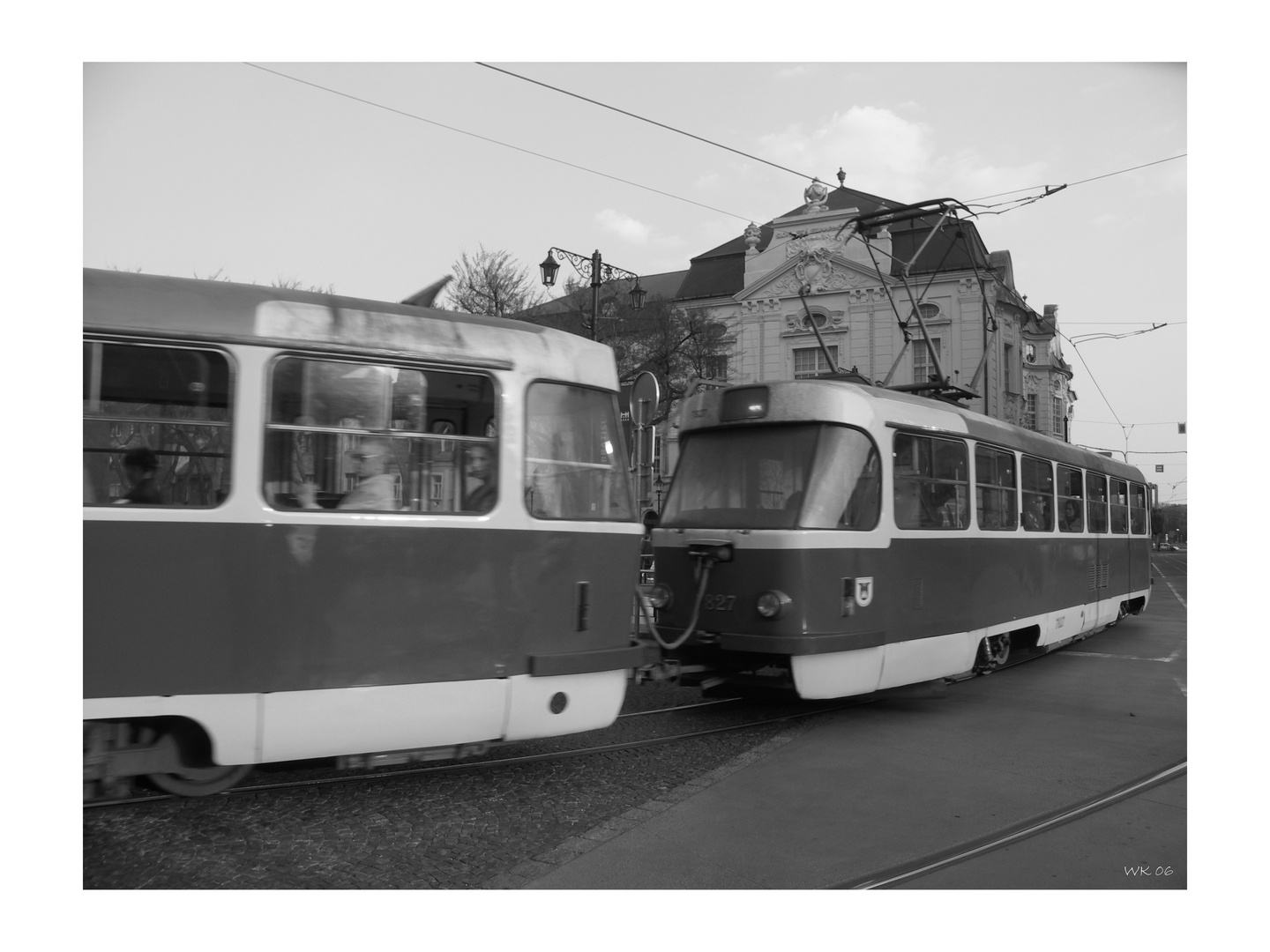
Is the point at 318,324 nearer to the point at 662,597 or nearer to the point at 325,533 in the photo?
the point at 325,533

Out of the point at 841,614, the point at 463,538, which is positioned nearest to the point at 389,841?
the point at 463,538

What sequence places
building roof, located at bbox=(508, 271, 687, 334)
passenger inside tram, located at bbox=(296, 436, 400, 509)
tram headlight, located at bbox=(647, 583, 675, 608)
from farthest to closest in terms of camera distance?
building roof, located at bbox=(508, 271, 687, 334) → tram headlight, located at bbox=(647, 583, 675, 608) → passenger inside tram, located at bbox=(296, 436, 400, 509)

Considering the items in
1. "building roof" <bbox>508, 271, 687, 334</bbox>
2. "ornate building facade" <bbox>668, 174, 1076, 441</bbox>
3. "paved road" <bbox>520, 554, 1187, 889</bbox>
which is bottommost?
"paved road" <bbox>520, 554, 1187, 889</bbox>

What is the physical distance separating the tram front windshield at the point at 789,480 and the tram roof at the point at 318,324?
2.24m

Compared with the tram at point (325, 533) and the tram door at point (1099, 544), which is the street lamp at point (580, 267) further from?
the tram at point (325, 533)

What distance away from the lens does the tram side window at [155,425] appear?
4195mm

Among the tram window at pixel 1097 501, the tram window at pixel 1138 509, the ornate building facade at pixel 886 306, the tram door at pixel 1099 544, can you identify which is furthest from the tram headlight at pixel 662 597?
the tram window at pixel 1138 509

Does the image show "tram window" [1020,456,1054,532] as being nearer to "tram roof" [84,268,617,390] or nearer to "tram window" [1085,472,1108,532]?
"tram window" [1085,472,1108,532]

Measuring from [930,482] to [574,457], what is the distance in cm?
393

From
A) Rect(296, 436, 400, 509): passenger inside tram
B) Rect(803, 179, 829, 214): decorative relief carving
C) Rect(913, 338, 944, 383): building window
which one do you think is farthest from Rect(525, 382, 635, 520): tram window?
Rect(913, 338, 944, 383): building window

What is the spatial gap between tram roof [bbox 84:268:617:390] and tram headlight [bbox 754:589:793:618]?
2312mm

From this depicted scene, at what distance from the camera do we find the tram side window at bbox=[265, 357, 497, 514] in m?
4.57

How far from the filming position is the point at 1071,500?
1141 centimetres

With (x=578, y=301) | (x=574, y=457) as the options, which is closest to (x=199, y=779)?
(x=574, y=457)
